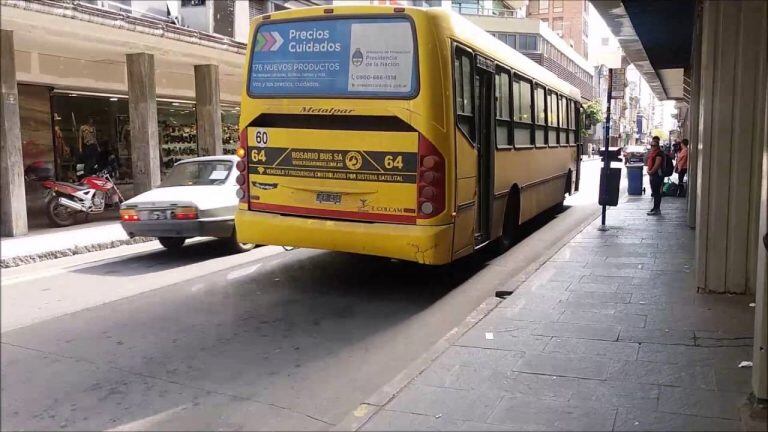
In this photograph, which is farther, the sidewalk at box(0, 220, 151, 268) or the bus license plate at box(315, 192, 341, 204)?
the sidewalk at box(0, 220, 151, 268)

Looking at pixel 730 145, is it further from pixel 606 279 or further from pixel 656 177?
pixel 656 177

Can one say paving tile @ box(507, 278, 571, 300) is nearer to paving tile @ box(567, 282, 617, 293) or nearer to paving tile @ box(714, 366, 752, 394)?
paving tile @ box(567, 282, 617, 293)

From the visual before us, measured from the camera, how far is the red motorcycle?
33.4 feet

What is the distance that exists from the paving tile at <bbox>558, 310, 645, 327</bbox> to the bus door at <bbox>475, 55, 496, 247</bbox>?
2134 millimetres

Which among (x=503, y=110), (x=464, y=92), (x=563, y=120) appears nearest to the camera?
(x=464, y=92)

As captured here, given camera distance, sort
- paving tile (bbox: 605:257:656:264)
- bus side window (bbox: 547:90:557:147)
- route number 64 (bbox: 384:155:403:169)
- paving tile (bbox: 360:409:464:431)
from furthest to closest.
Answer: bus side window (bbox: 547:90:557:147), paving tile (bbox: 605:257:656:264), route number 64 (bbox: 384:155:403:169), paving tile (bbox: 360:409:464:431)

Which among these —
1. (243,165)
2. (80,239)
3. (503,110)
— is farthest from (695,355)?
(80,239)

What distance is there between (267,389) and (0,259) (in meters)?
2.86

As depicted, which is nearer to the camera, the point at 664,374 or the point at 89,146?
the point at 664,374

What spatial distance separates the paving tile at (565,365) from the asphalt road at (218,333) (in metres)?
1.02

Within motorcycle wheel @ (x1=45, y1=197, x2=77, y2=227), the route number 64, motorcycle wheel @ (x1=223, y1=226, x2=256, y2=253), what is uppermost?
the route number 64

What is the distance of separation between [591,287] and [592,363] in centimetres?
263

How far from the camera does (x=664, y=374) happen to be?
4.50 metres

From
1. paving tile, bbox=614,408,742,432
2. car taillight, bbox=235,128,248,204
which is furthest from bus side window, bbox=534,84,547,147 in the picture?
paving tile, bbox=614,408,742,432
